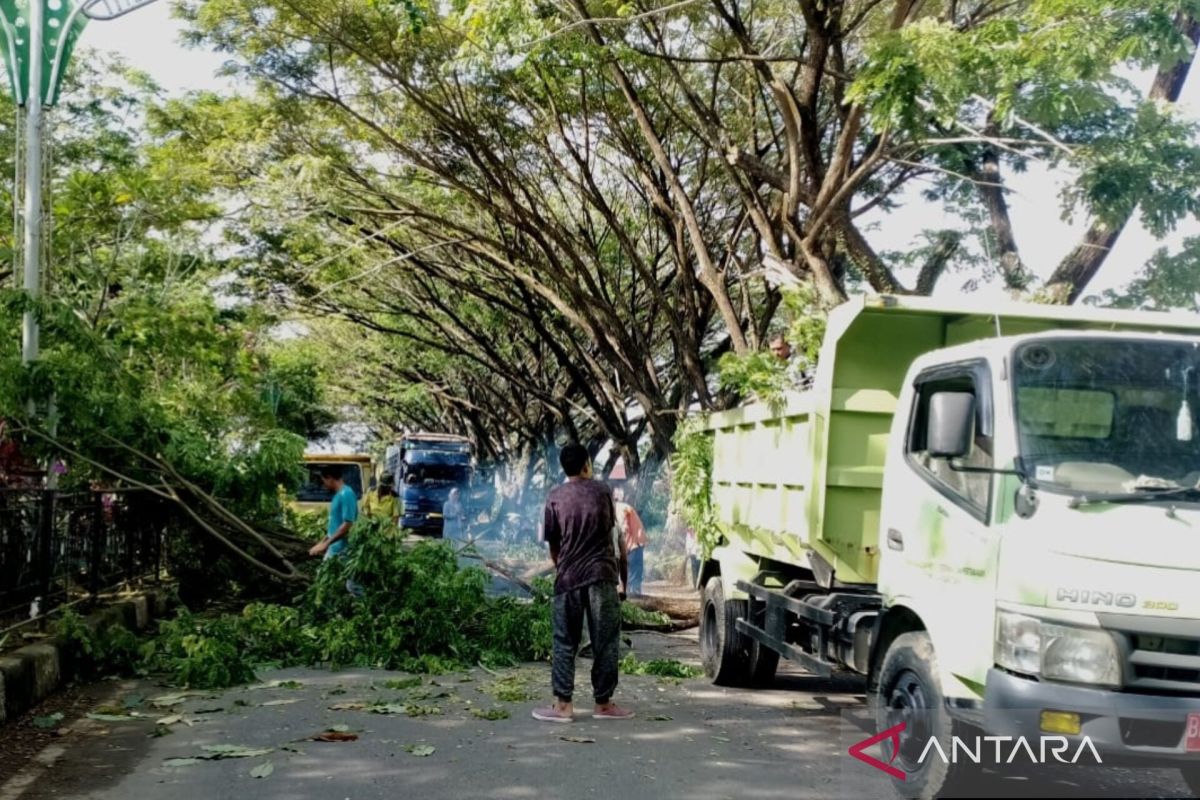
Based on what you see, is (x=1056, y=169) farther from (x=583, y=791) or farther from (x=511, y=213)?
(x=511, y=213)

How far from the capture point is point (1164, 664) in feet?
15.9

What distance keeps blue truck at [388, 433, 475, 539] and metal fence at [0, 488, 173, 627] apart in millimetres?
21853

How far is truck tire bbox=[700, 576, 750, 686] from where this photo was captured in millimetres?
9695

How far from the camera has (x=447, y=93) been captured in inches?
697

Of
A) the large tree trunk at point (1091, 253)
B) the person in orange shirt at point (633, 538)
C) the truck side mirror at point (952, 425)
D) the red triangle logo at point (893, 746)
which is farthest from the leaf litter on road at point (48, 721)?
the large tree trunk at point (1091, 253)

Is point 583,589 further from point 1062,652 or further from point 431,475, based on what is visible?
point 431,475

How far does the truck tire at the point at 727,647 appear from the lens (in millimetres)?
9695

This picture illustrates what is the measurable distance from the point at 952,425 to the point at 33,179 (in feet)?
31.7

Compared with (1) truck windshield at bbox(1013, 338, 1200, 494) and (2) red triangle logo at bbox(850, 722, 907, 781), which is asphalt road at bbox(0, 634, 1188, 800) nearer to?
(2) red triangle logo at bbox(850, 722, 907, 781)

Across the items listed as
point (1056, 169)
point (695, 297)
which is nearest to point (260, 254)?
point (695, 297)

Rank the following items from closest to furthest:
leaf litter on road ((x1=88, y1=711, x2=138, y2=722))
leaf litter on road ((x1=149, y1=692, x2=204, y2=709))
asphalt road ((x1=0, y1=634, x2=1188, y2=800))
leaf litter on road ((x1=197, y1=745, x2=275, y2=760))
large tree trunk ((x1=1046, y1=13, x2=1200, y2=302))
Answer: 1. asphalt road ((x1=0, y1=634, x2=1188, y2=800))
2. leaf litter on road ((x1=197, y1=745, x2=275, y2=760))
3. leaf litter on road ((x1=88, y1=711, x2=138, y2=722))
4. leaf litter on road ((x1=149, y1=692, x2=204, y2=709))
5. large tree trunk ((x1=1046, y1=13, x2=1200, y2=302))

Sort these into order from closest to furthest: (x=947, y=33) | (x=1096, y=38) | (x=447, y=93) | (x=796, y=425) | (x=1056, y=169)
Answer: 1. (x=796, y=425)
2. (x=1096, y=38)
3. (x=947, y=33)
4. (x=1056, y=169)
5. (x=447, y=93)

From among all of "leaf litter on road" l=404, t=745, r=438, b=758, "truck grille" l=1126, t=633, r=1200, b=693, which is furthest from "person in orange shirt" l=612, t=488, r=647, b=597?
"truck grille" l=1126, t=633, r=1200, b=693

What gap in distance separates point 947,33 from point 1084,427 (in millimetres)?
4882
